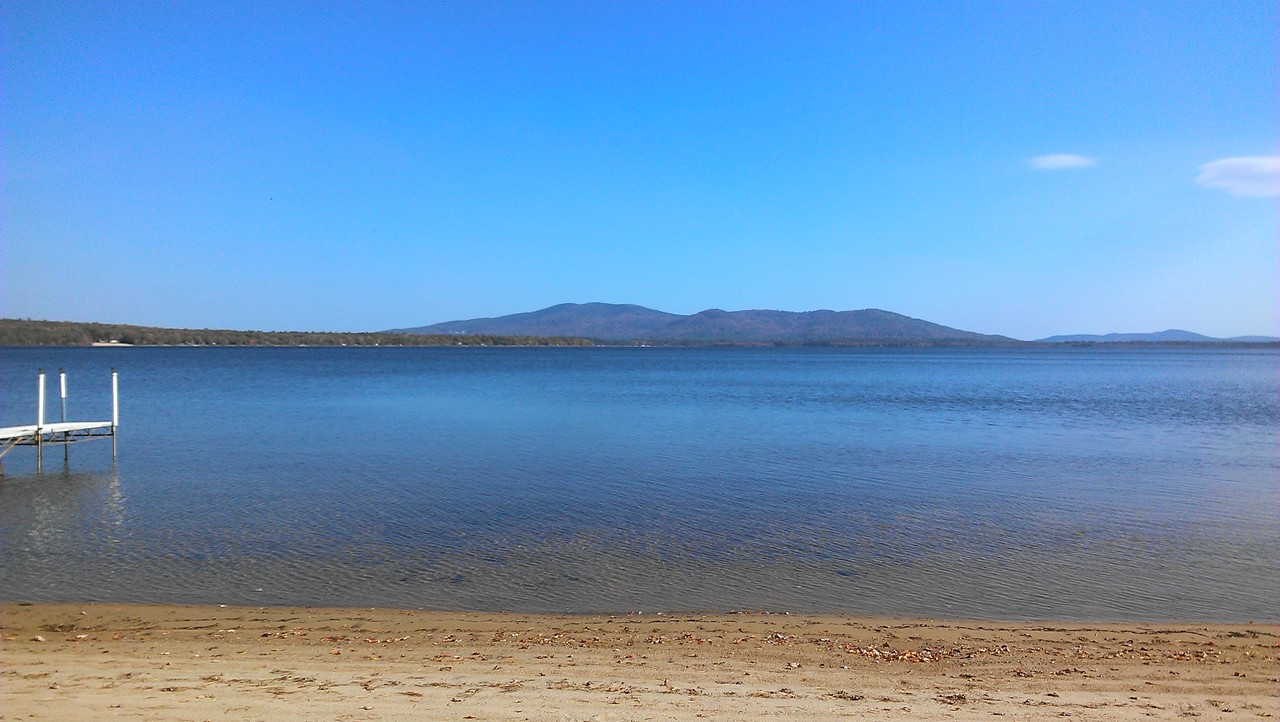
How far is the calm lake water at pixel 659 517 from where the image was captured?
8891 mm

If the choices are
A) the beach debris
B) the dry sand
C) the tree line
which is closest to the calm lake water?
the dry sand

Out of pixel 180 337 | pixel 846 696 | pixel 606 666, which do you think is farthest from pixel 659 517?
pixel 180 337

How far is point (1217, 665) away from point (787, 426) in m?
20.1

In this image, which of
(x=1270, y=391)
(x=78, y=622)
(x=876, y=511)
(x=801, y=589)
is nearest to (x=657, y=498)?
(x=876, y=511)

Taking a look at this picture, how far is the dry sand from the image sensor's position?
5.22 m

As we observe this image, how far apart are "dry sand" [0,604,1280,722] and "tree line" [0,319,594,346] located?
476ft

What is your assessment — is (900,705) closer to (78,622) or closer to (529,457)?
(78,622)

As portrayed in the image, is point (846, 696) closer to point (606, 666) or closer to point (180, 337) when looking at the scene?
point (606, 666)

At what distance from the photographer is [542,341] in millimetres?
195250

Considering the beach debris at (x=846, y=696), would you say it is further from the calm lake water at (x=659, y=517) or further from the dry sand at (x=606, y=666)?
the calm lake water at (x=659, y=517)

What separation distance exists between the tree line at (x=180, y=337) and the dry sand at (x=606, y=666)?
476ft

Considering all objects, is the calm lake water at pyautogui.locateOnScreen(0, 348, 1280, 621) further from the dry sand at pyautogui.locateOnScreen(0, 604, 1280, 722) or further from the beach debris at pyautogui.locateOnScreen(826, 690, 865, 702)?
the beach debris at pyautogui.locateOnScreen(826, 690, 865, 702)

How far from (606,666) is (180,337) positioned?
168079 millimetres

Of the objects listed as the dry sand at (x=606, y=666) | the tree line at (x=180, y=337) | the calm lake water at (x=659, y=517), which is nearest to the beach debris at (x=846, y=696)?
the dry sand at (x=606, y=666)
